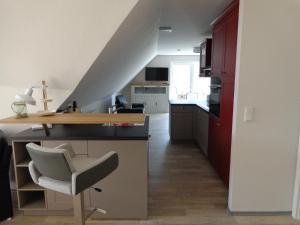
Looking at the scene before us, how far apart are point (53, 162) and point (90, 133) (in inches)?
38.5

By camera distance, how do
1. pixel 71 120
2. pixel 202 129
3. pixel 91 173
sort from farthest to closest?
pixel 202 129 < pixel 71 120 < pixel 91 173

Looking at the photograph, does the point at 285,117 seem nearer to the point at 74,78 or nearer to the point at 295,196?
the point at 295,196

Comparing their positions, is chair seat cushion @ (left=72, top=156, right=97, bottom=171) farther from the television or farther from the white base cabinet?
the television

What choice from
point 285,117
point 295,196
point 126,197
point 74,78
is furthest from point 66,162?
point 295,196

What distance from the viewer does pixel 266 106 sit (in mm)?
2197

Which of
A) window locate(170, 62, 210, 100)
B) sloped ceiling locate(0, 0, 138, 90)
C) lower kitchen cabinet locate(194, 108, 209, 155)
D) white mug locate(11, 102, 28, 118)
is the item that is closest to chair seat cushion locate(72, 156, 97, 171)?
white mug locate(11, 102, 28, 118)

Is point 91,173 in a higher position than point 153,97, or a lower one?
higher

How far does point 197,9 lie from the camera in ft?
9.43

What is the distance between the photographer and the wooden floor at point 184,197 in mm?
2307

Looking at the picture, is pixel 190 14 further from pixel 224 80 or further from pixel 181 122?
pixel 181 122

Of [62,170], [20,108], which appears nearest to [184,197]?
[62,170]

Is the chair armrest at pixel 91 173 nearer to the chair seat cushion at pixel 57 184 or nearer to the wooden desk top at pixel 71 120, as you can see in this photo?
the chair seat cushion at pixel 57 184

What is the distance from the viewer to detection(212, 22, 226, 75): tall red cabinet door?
9.84 ft

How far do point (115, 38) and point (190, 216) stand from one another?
2.05 meters
